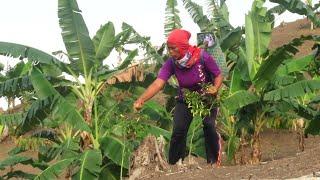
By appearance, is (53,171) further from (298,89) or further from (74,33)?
(298,89)

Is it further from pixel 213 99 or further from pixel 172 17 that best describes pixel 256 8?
pixel 213 99

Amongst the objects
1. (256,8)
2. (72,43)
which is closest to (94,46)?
(72,43)

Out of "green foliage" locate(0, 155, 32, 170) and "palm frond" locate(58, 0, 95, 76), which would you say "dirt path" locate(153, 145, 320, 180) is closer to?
"palm frond" locate(58, 0, 95, 76)

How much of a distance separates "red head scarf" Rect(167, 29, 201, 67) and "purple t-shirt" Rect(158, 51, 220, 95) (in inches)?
2.9

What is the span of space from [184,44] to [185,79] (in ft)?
1.32

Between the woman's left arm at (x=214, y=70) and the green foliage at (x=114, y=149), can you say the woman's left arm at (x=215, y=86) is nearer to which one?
the woman's left arm at (x=214, y=70)

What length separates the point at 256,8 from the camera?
11.0m

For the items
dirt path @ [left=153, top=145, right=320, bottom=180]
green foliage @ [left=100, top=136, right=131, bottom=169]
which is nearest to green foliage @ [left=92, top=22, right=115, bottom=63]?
green foliage @ [left=100, top=136, right=131, bottom=169]

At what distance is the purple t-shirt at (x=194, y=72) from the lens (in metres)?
6.07

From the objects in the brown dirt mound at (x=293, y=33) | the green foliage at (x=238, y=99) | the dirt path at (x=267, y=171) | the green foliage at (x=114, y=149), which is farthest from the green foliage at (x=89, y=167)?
the brown dirt mound at (x=293, y=33)

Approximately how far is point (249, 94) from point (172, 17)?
10.7 ft

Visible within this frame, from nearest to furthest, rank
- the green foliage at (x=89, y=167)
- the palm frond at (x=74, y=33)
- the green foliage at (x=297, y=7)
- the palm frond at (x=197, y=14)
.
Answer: the green foliage at (x=89, y=167), the palm frond at (x=74, y=33), the green foliage at (x=297, y=7), the palm frond at (x=197, y=14)

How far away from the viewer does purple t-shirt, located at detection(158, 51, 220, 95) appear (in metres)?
6.07

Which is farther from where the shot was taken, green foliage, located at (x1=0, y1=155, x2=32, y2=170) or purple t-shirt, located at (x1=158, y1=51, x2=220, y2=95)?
green foliage, located at (x1=0, y1=155, x2=32, y2=170)
